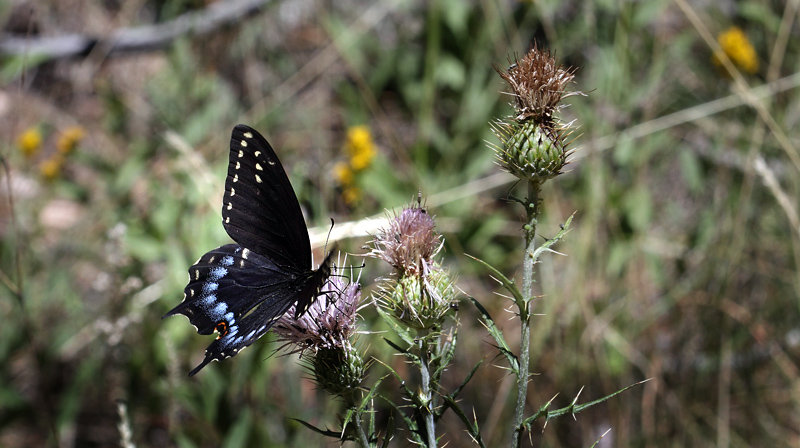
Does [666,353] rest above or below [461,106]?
below

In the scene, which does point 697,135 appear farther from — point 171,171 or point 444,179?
point 171,171

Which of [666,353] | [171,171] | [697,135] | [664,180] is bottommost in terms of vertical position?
[666,353]

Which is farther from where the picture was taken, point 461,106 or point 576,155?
point 461,106

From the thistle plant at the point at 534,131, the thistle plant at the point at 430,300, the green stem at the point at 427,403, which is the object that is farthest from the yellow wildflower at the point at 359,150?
the green stem at the point at 427,403

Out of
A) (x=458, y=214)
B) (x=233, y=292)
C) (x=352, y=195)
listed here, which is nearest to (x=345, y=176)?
(x=352, y=195)

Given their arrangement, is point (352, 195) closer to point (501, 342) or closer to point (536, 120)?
point (536, 120)

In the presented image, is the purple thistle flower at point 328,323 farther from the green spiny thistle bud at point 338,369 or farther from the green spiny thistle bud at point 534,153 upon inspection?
the green spiny thistle bud at point 534,153

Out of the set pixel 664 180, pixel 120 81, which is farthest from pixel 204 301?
pixel 120 81
